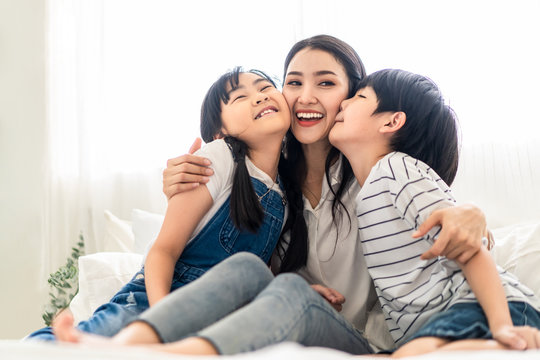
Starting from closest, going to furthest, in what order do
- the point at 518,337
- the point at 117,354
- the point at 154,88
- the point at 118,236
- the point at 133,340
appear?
1. the point at 117,354
2. the point at 133,340
3. the point at 518,337
4. the point at 118,236
5. the point at 154,88

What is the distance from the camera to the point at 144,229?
76.4 inches

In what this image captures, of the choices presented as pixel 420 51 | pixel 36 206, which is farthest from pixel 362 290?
pixel 36 206

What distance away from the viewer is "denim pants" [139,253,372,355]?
817mm

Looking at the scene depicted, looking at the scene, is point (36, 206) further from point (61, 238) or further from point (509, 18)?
point (509, 18)

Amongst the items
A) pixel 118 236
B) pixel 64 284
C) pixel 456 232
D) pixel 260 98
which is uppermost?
pixel 260 98

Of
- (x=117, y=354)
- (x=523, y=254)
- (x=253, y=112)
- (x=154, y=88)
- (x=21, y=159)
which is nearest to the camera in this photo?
(x=117, y=354)

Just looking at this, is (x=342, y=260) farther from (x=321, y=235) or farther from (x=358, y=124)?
(x=358, y=124)

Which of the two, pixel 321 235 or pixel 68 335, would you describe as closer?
pixel 68 335

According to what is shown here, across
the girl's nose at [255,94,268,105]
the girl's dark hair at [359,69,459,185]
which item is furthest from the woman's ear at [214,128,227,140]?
the girl's dark hair at [359,69,459,185]

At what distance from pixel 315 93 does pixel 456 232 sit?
0.60m

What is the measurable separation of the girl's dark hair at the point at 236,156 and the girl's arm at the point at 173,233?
7cm

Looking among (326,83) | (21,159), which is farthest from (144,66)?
(326,83)

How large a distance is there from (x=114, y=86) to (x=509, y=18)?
174cm

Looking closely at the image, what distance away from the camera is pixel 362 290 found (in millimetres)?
1446
